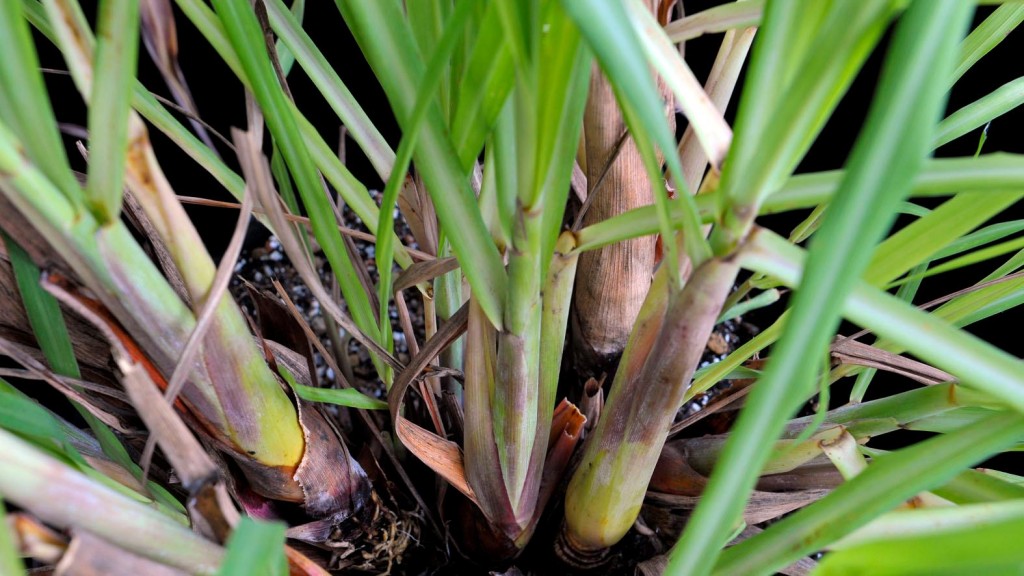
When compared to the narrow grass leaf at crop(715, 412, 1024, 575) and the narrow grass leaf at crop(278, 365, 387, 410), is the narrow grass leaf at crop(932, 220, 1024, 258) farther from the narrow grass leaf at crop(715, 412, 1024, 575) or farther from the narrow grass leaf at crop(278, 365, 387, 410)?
the narrow grass leaf at crop(278, 365, 387, 410)

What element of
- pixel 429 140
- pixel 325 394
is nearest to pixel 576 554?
pixel 325 394

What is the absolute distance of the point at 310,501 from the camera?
1.17 ft

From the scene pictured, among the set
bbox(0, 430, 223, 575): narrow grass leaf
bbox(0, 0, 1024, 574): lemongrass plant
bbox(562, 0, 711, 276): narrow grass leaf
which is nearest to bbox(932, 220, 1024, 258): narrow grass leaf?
bbox(0, 0, 1024, 574): lemongrass plant

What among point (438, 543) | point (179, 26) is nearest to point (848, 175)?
point (438, 543)

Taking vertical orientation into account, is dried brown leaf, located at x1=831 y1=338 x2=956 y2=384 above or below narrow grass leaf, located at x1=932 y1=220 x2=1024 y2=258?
below

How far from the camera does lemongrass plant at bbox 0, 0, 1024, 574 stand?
A: 0.53 feet

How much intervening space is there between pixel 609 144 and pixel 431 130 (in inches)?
5.9

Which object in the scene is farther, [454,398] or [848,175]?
[454,398]

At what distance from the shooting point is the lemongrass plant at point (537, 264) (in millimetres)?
161

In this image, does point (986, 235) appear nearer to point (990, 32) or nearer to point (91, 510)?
point (990, 32)

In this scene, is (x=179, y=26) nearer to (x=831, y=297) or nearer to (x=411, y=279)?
(x=411, y=279)

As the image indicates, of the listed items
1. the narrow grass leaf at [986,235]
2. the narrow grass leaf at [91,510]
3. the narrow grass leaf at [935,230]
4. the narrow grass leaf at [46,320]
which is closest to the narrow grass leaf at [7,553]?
the narrow grass leaf at [91,510]

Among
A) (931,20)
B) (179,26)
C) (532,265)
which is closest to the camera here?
(931,20)

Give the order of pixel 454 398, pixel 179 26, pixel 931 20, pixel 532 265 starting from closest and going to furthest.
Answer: pixel 931 20
pixel 532 265
pixel 454 398
pixel 179 26
